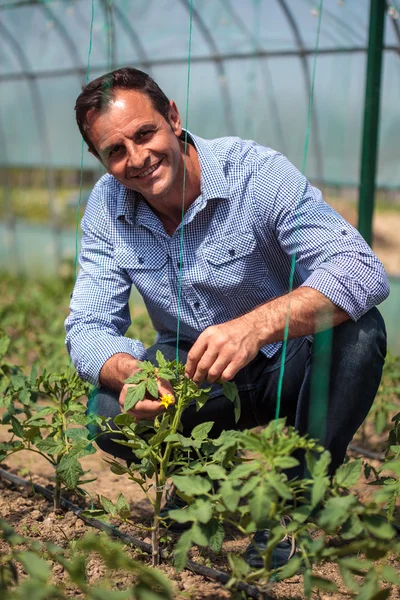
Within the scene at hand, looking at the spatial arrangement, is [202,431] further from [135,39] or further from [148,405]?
[135,39]

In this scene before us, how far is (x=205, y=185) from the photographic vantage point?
73.6 inches

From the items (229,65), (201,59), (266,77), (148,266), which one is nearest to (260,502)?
(148,266)

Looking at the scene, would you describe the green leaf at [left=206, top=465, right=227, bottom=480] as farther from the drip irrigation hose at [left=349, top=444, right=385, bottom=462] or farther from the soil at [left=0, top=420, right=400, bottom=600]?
the drip irrigation hose at [left=349, top=444, right=385, bottom=462]

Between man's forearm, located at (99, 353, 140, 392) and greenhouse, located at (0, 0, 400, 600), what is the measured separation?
0.05m

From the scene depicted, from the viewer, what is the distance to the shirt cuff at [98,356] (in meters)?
1.77

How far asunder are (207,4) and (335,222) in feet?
11.5

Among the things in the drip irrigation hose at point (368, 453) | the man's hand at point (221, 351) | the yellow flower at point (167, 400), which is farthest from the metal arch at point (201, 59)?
the yellow flower at point (167, 400)

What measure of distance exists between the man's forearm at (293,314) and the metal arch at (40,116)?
438 centimetres

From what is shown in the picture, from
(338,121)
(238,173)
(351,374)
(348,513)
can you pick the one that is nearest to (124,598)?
(348,513)

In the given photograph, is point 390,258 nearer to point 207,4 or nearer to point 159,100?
point 207,4

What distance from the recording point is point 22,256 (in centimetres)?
614

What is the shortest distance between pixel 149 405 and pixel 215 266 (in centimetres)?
46

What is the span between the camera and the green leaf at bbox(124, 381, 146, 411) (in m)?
1.51

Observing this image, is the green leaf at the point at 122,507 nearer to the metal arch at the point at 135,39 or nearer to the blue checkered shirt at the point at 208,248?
the blue checkered shirt at the point at 208,248
